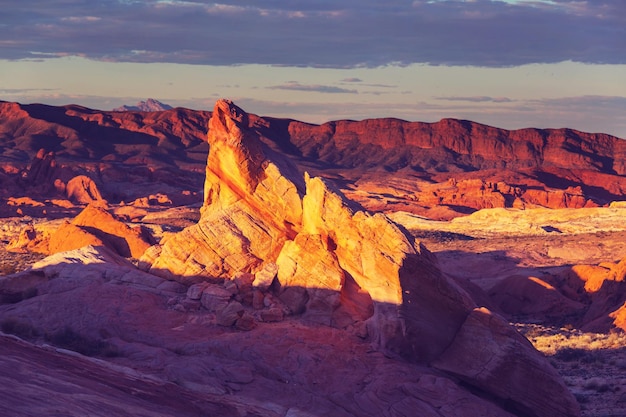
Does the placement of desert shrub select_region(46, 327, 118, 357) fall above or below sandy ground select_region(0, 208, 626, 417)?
above

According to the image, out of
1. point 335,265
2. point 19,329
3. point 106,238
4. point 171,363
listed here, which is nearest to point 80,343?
point 19,329

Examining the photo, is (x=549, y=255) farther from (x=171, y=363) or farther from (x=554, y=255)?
(x=171, y=363)

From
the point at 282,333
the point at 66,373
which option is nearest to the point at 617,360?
the point at 282,333

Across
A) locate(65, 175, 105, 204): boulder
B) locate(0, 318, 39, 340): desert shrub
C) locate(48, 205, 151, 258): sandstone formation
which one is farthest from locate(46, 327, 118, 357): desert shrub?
locate(65, 175, 105, 204): boulder

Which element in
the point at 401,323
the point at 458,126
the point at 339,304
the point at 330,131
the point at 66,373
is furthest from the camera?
the point at 330,131

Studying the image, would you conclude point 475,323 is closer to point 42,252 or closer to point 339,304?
point 339,304

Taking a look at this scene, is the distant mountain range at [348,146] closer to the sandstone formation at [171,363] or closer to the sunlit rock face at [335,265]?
the sunlit rock face at [335,265]

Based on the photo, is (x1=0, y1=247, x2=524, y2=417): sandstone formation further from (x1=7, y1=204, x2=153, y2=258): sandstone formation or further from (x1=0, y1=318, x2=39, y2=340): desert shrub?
(x1=7, y1=204, x2=153, y2=258): sandstone formation
